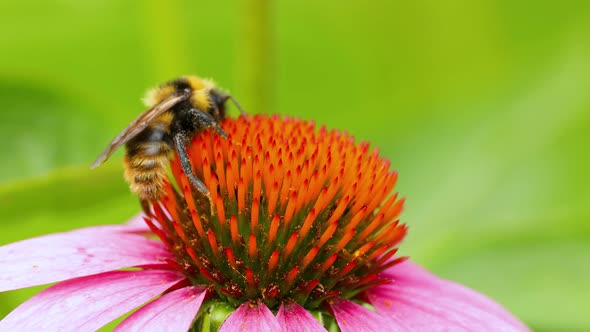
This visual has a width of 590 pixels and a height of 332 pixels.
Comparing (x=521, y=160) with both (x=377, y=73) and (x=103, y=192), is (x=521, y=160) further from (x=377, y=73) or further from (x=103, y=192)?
(x=103, y=192)

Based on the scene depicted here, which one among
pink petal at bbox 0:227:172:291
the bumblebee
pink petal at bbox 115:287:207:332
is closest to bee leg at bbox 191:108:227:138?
the bumblebee

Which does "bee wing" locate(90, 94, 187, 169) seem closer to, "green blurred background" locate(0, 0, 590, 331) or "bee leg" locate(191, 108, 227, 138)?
"bee leg" locate(191, 108, 227, 138)

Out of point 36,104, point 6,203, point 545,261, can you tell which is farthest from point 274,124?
point 545,261

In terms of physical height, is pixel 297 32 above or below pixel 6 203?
above

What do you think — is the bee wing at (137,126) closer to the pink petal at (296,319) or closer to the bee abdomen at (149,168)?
the bee abdomen at (149,168)

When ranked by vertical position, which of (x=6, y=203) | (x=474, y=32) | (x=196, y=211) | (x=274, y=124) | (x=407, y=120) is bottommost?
(x=6, y=203)
